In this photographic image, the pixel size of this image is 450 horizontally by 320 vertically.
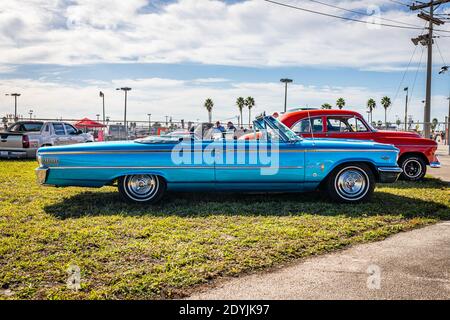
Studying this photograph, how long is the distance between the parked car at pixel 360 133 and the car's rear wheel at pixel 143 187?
155 inches

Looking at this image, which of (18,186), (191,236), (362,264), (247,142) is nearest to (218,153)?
(247,142)

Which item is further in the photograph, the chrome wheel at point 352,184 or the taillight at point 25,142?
the taillight at point 25,142

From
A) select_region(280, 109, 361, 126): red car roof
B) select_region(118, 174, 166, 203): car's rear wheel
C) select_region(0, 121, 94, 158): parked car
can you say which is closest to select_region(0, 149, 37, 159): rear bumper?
select_region(0, 121, 94, 158): parked car

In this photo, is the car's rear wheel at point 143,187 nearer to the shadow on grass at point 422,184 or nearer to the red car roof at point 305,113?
the red car roof at point 305,113

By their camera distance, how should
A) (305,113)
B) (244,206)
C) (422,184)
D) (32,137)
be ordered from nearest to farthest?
(244,206) → (422,184) → (305,113) → (32,137)

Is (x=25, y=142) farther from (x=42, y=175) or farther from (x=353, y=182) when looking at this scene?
(x=353, y=182)

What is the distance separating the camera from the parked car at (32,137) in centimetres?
1350

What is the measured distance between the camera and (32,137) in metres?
13.8

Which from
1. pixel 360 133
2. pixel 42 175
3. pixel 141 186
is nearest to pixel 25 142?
pixel 42 175

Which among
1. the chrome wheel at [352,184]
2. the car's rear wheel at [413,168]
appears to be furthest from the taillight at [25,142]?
the car's rear wheel at [413,168]

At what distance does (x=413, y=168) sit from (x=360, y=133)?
1.50m

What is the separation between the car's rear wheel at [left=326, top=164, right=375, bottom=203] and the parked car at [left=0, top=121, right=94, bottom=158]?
11.1 meters

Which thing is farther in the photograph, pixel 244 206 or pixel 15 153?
pixel 15 153
